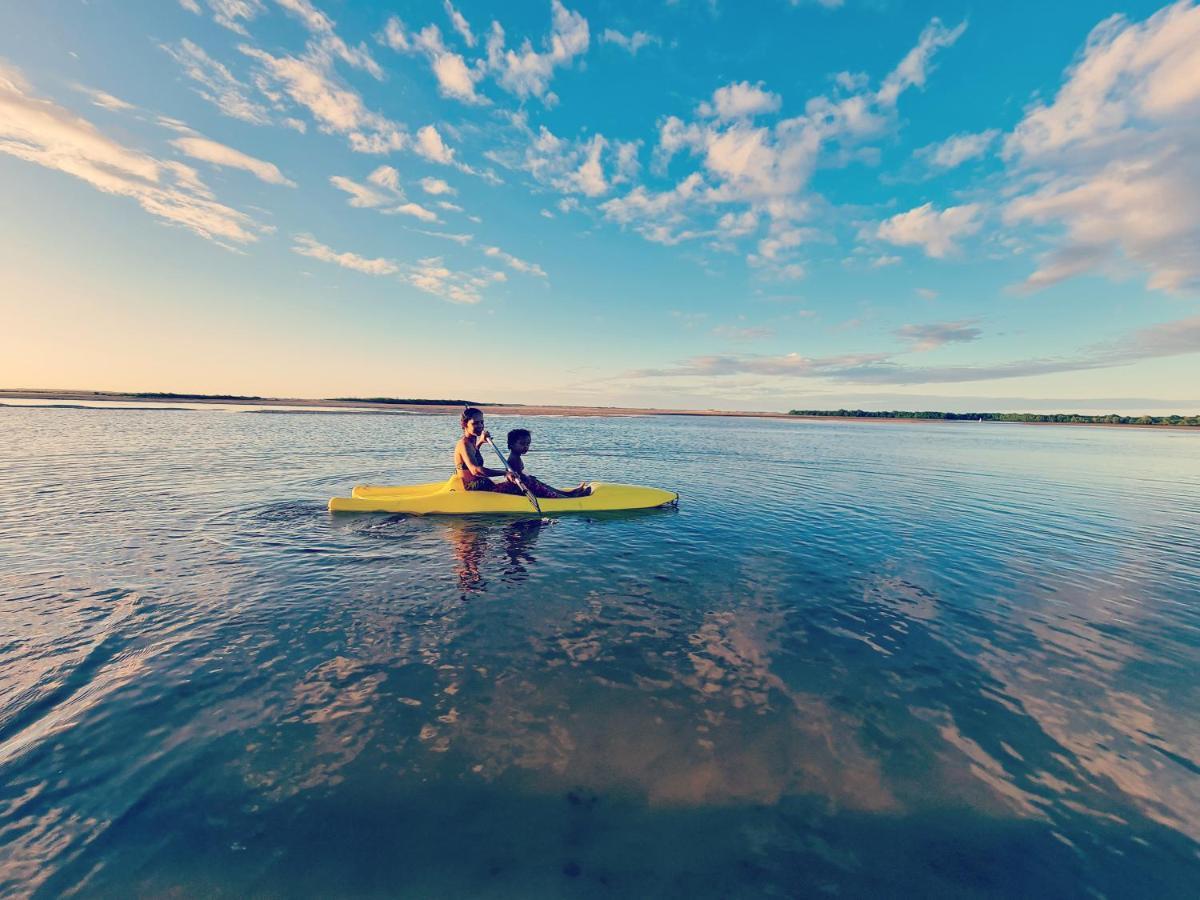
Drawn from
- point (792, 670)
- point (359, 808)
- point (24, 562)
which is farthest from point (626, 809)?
point (24, 562)

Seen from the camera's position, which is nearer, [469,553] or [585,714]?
[585,714]

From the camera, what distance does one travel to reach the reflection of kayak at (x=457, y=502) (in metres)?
13.5

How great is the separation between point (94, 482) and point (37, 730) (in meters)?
16.2

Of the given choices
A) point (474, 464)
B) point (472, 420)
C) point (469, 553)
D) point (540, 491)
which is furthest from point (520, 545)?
point (472, 420)

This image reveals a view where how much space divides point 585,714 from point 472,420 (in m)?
9.54

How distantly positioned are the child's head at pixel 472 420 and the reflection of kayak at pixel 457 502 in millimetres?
1654

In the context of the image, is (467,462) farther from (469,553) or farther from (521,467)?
(469,553)

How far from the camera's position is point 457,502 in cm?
1371

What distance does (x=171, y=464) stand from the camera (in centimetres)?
2019

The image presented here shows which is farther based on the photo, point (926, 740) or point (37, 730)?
point (926, 740)

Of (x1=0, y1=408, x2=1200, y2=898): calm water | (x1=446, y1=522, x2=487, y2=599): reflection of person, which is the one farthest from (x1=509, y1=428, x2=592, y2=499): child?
(x1=0, y1=408, x2=1200, y2=898): calm water

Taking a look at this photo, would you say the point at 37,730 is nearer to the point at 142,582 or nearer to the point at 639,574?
the point at 142,582

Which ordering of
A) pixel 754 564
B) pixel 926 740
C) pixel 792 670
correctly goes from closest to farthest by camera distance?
pixel 926 740, pixel 792 670, pixel 754 564

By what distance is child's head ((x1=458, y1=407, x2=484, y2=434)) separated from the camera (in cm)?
1302
